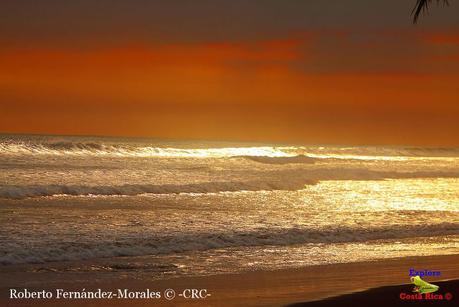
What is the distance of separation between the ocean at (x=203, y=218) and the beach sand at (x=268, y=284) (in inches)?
25.5

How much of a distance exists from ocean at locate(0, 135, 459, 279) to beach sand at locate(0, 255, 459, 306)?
65 centimetres

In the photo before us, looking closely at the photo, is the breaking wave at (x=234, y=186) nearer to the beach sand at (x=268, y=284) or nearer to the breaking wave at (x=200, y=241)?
the breaking wave at (x=200, y=241)

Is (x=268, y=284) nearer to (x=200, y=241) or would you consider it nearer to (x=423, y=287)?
(x=423, y=287)

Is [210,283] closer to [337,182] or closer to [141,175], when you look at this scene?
[141,175]

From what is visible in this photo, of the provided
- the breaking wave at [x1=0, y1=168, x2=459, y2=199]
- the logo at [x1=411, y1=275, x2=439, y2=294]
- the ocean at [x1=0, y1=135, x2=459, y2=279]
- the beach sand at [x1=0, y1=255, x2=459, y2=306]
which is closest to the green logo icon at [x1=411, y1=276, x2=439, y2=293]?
the logo at [x1=411, y1=275, x2=439, y2=294]

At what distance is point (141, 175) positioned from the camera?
34.1 meters

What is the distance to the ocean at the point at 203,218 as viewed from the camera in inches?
504

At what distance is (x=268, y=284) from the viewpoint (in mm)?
10352

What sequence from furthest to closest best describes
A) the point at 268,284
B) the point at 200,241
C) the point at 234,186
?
the point at 234,186, the point at 200,241, the point at 268,284

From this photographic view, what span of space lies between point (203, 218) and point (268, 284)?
27.8 feet

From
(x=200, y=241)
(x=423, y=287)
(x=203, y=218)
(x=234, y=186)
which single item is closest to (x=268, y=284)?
(x=423, y=287)

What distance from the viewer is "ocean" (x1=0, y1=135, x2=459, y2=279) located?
12.8m

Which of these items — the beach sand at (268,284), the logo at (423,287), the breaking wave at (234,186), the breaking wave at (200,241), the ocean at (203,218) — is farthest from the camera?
the breaking wave at (234,186)

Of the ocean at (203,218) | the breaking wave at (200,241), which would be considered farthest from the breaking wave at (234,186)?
the breaking wave at (200,241)
